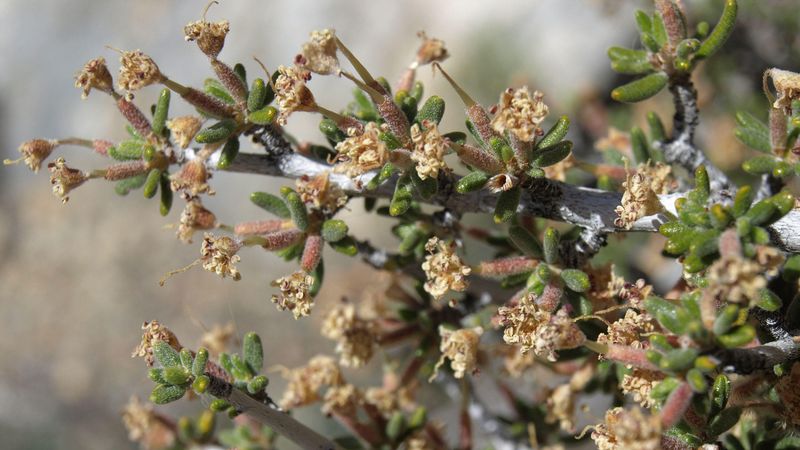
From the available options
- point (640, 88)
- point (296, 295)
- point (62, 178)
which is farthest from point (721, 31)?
point (62, 178)

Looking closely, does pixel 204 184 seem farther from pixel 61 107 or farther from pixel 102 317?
pixel 61 107

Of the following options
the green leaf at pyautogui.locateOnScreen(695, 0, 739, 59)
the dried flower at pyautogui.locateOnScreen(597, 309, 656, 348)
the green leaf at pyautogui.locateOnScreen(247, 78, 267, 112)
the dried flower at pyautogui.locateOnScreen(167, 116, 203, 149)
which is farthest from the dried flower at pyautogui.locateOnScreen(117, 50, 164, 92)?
the green leaf at pyautogui.locateOnScreen(695, 0, 739, 59)

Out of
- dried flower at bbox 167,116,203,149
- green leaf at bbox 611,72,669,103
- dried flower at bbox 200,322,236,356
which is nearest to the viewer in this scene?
dried flower at bbox 167,116,203,149

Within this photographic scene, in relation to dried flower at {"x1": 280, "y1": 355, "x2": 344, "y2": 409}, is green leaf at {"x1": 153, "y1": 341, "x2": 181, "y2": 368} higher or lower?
higher

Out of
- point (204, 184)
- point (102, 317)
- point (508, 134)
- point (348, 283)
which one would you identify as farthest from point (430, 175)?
point (102, 317)

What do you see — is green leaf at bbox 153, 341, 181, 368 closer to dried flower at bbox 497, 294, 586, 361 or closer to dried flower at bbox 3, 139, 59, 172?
dried flower at bbox 3, 139, 59, 172

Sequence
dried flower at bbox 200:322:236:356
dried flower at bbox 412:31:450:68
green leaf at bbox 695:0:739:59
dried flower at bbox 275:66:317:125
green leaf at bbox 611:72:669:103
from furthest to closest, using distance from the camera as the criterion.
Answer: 1. dried flower at bbox 200:322:236:356
2. dried flower at bbox 412:31:450:68
3. green leaf at bbox 611:72:669:103
4. green leaf at bbox 695:0:739:59
5. dried flower at bbox 275:66:317:125

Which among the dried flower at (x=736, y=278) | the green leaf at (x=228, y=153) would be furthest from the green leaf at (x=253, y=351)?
the dried flower at (x=736, y=278)
